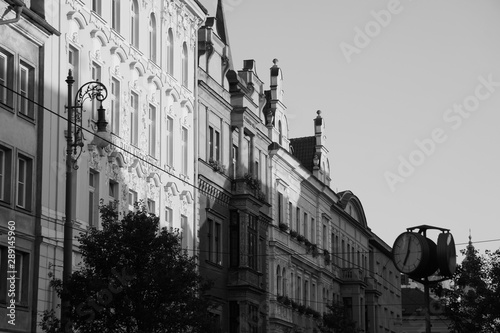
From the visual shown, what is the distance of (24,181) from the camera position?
101 ft

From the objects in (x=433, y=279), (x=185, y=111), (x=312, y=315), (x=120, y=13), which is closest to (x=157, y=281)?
(x=433, y=279)

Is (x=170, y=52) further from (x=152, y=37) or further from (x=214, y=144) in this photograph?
(x=214, y=144)

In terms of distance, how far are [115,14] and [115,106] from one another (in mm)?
3147

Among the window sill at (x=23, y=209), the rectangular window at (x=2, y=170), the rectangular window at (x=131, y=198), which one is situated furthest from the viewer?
the rectangular window at (x=131, y=198)

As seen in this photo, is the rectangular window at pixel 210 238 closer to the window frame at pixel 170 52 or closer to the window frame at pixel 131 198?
the window frame at pixel 170 52

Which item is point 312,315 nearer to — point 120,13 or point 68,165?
point 120,13

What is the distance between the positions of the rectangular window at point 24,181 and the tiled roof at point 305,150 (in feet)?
124

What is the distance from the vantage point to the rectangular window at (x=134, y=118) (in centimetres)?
3838

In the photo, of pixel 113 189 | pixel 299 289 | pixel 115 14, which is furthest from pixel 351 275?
pixel 115 14

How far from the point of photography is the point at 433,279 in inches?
784

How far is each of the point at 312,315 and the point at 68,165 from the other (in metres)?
38.4

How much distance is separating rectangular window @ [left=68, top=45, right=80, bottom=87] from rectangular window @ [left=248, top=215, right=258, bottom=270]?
1712 centimetres

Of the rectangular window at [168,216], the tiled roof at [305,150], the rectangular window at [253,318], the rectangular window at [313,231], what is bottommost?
the rectangular window at [253,318]

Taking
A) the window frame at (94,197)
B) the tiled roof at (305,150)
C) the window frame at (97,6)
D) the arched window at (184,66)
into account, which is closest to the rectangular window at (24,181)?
the window frame at (94,197)
